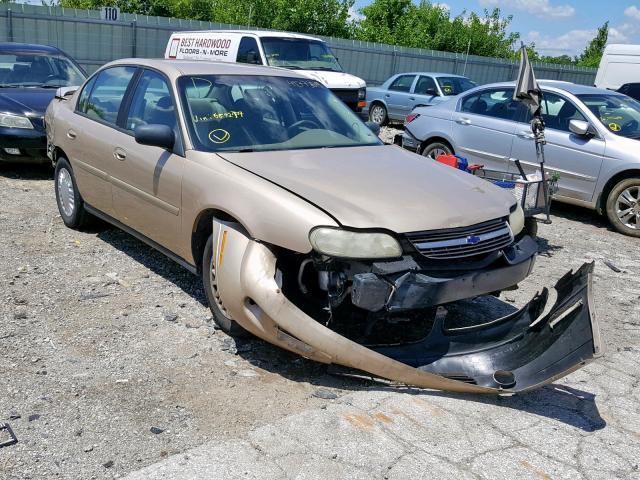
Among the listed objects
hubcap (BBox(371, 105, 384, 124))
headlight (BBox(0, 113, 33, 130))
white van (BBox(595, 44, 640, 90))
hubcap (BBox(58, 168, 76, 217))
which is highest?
white van (BBox(595, 44, 640, 90))

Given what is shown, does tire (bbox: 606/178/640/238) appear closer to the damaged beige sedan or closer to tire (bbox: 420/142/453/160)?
tire (bbox: 420/142/453/160)

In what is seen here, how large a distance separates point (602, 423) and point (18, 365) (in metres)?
3.30

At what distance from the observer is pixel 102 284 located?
5.34m

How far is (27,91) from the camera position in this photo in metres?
9.23

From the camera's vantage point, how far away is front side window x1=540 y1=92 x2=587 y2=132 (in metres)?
8.50

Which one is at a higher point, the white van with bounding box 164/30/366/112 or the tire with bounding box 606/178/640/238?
the white van with bounding box 164/30/366/112

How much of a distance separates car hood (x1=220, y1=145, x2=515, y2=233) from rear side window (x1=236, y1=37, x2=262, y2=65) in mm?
9226

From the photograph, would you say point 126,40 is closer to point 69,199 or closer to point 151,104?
point 69,199

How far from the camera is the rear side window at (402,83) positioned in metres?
17.5

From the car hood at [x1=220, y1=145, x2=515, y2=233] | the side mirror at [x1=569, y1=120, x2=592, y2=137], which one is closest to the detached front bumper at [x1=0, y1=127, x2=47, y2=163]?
the car hood at [x1=220, y1=145, x2=515, y2=233]

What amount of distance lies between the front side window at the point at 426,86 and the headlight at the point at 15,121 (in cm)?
1037

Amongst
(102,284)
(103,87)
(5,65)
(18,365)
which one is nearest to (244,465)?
(18,365)

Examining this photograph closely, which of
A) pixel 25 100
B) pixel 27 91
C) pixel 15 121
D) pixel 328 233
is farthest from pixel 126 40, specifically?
pixel 328 233

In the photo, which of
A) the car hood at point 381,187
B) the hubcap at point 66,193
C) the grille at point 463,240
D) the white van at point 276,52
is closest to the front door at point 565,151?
the car hood at point 381,187
